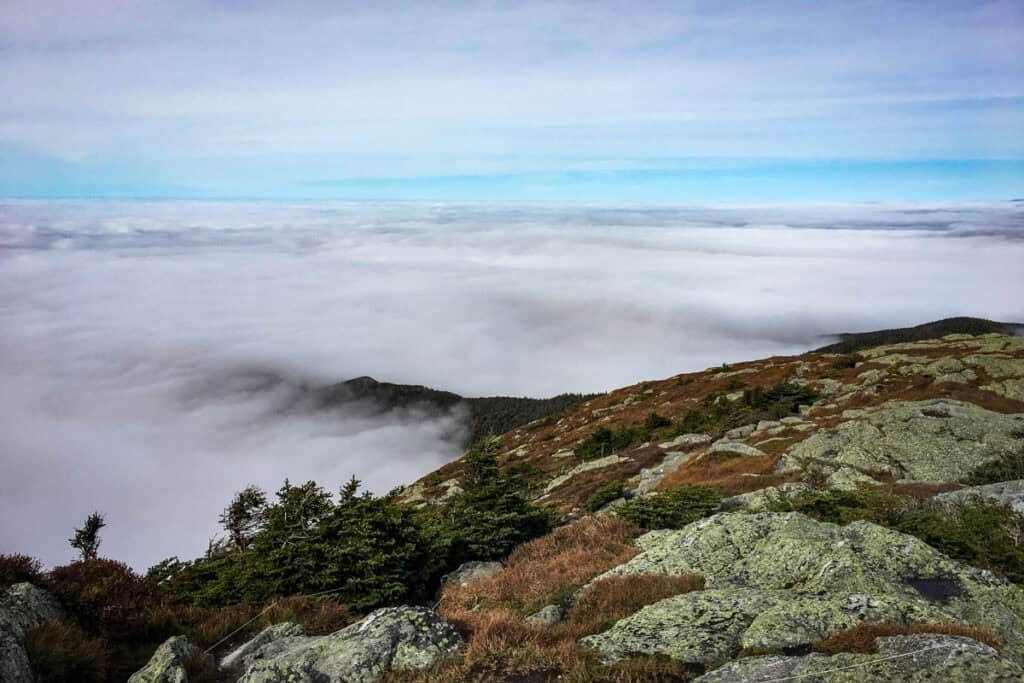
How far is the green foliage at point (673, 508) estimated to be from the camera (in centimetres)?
1897

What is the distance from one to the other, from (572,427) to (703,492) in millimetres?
74984

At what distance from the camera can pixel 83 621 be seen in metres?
10.9

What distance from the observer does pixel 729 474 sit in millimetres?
30516

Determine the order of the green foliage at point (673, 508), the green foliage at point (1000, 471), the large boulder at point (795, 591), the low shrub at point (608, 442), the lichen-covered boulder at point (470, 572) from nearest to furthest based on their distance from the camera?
the large boulder at point (795, 591)
the lichen-covered boulder at point (470, 572)
the green foliage at point (673, 508)
the green foliage at point (1000, 471)
the low shrub at point (608, 442)

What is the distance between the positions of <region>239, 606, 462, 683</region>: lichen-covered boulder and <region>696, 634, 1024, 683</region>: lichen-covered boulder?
4.10 m

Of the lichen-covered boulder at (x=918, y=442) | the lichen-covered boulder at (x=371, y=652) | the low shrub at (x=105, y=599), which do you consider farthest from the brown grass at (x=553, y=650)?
the lichen-covered boulder at (x=918, y=442)

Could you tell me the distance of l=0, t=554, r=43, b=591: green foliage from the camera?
1001 centimetres

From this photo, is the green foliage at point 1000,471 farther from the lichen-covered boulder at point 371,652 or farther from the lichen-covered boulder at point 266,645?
the lichen-covered boulder at point 266,645

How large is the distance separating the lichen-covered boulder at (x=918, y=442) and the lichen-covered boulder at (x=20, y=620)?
1186 inches

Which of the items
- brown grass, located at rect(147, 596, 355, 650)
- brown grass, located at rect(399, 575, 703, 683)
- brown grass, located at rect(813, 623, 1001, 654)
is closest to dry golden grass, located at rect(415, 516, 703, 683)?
brown grass, located at rect(399, 575, 703, 683)

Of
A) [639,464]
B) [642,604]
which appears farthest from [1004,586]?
[639,464]

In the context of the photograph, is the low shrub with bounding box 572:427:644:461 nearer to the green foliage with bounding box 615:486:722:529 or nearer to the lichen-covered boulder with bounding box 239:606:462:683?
the green foliage with bounding box 615:486:722:529

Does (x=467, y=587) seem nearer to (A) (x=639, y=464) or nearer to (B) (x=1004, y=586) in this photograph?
(B) (x=1004, y=586)

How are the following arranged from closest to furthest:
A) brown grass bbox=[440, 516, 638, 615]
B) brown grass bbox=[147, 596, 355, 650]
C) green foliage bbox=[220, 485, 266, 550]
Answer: brown grass bbox=[147, 596, 355, 650] < brown grass bbox=[440, 516, 638, 615] < green foliage bbox=[220, 485, 266, 550]
